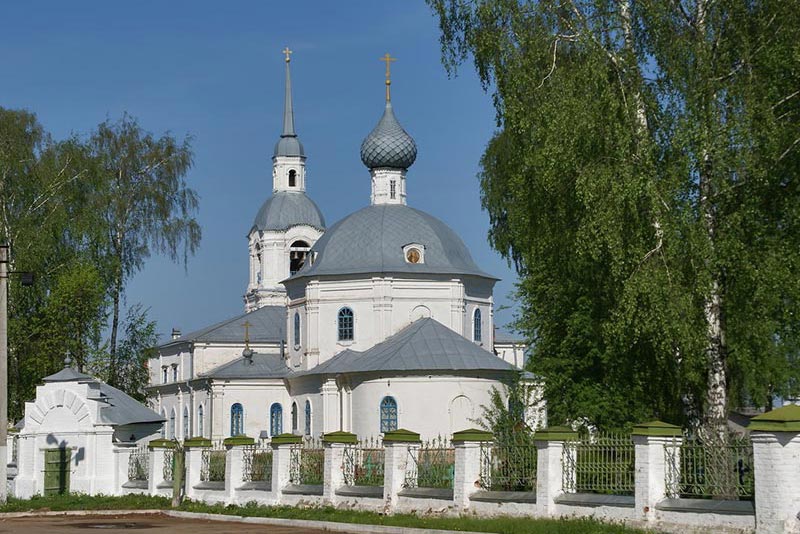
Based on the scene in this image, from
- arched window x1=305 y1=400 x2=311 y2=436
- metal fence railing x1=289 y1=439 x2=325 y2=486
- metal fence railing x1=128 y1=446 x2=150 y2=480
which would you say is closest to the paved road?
metal fence railing x1=289 y1=439 x2=325 y2=486

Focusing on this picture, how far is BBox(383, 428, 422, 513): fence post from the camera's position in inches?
853

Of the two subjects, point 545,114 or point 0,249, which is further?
point 0,249

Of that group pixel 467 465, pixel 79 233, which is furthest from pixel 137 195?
pixel 467 465

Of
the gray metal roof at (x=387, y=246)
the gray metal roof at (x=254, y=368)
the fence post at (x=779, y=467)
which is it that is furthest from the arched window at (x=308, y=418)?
the fence post at (x=779, y=467)

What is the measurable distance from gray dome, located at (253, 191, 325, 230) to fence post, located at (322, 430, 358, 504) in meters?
40.4

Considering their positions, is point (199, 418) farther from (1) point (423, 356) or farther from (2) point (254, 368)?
(1) point (423, 356)

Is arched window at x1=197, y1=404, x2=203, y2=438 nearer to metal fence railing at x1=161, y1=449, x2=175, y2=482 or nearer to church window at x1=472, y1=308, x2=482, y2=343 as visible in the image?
church window at x1=472, y1=308, x2=482, y2=343

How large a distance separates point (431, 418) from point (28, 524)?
71.9ft

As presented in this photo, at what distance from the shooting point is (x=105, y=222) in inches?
1695

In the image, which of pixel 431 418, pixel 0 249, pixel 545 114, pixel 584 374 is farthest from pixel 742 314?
pixel 431 418

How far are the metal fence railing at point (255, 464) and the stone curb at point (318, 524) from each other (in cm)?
135

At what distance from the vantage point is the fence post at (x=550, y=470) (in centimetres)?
1902

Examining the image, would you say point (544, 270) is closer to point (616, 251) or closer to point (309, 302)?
point (616, 251)

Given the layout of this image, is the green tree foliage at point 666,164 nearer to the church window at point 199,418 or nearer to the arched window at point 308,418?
the arched window at point 308,418
